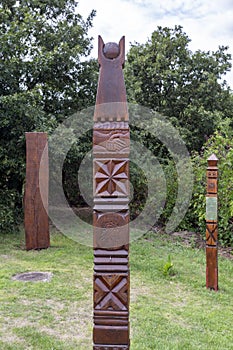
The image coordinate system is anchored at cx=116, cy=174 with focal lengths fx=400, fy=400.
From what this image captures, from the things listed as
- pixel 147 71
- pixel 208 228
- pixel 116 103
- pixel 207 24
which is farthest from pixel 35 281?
pixel 147 71

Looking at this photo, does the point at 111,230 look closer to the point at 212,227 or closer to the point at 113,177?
the point at 113,177

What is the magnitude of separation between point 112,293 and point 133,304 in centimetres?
219

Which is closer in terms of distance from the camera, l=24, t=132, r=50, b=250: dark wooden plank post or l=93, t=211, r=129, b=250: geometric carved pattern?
l=93, t=211, r=129, b=250: geometric carved pattern

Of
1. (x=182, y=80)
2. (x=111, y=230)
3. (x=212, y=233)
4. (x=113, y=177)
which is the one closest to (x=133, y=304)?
(x=212, y=233)

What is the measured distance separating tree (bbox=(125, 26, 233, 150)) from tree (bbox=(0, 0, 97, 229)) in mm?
3607

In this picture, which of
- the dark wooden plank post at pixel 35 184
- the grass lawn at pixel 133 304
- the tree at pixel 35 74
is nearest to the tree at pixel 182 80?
the tree at pixel 35 74

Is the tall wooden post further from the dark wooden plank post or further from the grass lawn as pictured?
the dark wooden plank post

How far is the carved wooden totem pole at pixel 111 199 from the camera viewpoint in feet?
6.11

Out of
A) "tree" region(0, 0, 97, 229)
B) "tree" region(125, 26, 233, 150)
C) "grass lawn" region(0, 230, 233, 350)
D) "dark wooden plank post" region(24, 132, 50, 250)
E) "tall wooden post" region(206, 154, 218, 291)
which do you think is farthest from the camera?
"tree" region(125, 26, 233, 150)

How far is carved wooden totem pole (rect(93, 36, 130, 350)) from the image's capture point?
186 cm

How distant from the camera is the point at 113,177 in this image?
1.89m

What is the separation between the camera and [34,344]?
9.88 ft

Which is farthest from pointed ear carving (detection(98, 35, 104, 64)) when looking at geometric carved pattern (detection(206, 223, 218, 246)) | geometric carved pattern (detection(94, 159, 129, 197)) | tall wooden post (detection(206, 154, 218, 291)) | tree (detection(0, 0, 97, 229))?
tree (detection(0, 0, 97, 229))

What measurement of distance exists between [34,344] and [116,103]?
2073mm
